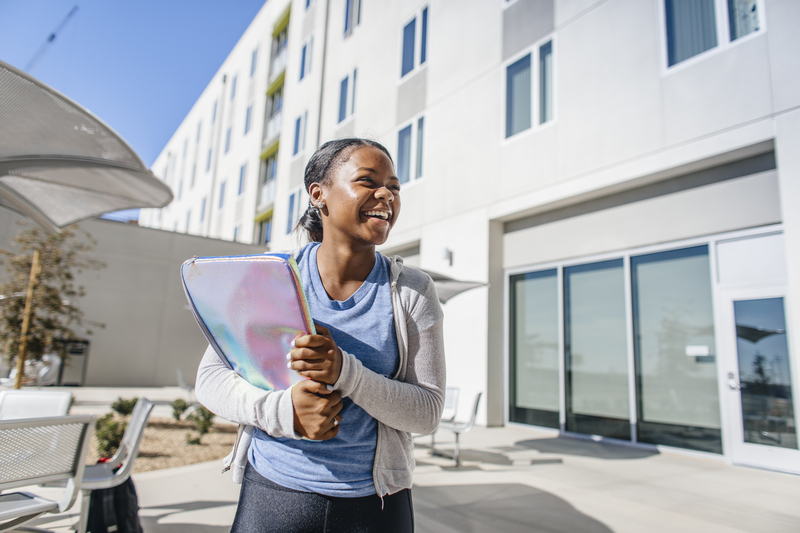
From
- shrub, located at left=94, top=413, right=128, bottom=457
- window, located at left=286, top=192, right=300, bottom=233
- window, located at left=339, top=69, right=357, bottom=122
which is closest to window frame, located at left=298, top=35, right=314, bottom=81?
window, located at left=339, top=69, right=357, bottom=122

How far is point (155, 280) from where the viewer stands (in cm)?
1752

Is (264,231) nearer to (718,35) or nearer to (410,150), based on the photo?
(410,150)

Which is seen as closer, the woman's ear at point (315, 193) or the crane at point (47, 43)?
the woman's ear at point (315, 193)

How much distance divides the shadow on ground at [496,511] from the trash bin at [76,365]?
1506cm

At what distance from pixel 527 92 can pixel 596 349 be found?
196 inches

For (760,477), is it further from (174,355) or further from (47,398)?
(174,355)

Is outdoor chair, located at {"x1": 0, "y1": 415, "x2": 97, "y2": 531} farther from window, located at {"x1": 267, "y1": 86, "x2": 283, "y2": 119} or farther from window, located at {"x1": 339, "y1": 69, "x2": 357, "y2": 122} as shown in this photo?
window, located at {"x1": 267, "y1": 86, "x2": 283, "y2": 119}

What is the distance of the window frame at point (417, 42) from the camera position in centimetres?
1243

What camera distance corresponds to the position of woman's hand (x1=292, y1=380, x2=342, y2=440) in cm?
100

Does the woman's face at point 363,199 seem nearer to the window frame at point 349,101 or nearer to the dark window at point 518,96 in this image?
the dark window at point 518,96

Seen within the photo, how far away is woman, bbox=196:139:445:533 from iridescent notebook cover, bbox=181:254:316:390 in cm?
4

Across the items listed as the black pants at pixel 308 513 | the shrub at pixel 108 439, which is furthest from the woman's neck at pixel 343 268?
the shrub at pixel 108 439

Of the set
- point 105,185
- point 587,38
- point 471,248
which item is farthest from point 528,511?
point 587,38

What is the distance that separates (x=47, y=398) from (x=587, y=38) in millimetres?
9020
